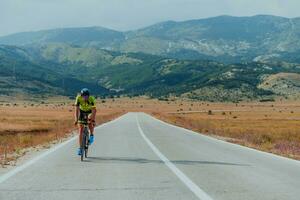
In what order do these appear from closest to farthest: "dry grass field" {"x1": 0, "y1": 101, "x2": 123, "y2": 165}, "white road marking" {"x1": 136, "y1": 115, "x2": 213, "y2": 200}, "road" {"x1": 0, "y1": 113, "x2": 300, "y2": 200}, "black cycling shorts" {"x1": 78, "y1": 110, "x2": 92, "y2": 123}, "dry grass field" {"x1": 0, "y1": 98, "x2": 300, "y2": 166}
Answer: "white road marking" {"x1": 136, "y1": 115, "x2": 213, "y2": 200}, "road" {"x1": 0, "y1": 113, "x2": 300, "y2": 200}, "black cycling shorts" {"x1": 78, "y1": 110, "x2": 92, "y2": 123}, "dry grass field" {"x1": 0, "y1": 101, "x2": 123, "y2": 165}, "dry grass field" {"x1": 0, "y1": 98, "x2": 300, "y2": 166}

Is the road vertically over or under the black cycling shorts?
under

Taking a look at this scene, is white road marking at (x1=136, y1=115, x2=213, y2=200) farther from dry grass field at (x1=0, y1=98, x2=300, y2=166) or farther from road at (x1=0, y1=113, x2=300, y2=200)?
dry grass field at (x1=0, y1=98, x2=300, y2=166)

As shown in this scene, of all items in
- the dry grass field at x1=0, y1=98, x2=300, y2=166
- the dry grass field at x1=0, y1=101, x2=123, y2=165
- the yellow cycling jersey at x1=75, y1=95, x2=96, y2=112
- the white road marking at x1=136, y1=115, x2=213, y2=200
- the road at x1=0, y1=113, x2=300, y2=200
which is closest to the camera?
the white road marking at x1=136, y1=115, x2=213, y2=200

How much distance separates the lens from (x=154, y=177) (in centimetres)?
1391

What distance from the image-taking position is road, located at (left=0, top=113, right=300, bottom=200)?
1105 centimetres

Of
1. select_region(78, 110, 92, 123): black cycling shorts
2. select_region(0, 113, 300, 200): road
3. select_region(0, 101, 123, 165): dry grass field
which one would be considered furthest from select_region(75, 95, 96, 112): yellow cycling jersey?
select_region(0, 101, 123, 165): dry grass field

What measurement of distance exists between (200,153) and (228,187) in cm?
960

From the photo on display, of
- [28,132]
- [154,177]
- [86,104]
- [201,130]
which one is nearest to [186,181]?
[154,177]

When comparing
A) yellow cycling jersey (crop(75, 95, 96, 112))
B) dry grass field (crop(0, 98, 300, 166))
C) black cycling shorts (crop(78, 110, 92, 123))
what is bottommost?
dry grass field (crop(0, 98, 300, 166))

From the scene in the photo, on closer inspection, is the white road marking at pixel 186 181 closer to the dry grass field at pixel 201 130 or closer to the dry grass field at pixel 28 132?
the dry grass field at pixel 28 132

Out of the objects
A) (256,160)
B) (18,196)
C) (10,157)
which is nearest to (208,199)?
(18,196)

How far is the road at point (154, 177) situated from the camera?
11.0 metres

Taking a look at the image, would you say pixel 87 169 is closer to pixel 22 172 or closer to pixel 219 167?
pixel 22 172

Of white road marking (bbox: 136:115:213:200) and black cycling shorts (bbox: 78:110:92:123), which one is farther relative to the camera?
black cycling shorts (bbox: 78:110:92:123)
